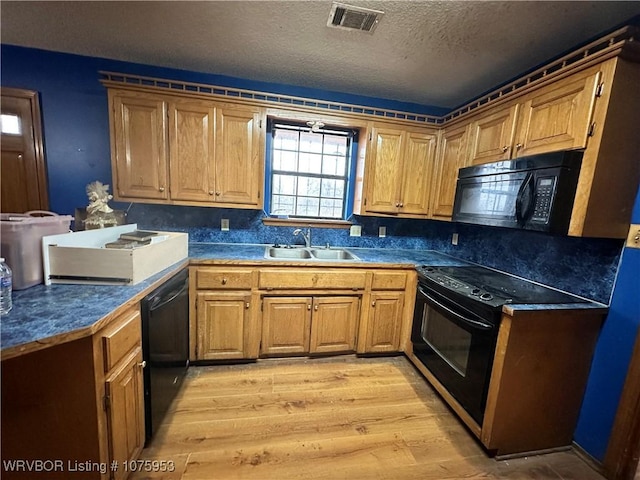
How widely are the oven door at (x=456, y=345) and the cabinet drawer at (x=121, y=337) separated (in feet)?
6.04

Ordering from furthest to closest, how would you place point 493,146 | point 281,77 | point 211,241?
point 211,241
point 281,77
point 493,146

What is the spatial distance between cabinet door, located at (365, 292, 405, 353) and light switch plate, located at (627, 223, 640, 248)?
1.42m

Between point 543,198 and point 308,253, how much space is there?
1.83 m

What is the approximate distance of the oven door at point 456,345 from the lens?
5.05 feet

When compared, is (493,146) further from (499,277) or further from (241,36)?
(241,36)

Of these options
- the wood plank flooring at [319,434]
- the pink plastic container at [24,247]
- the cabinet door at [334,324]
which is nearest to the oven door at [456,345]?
the wood plank flooring at [319,434]

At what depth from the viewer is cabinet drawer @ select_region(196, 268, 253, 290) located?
2045 millimetres

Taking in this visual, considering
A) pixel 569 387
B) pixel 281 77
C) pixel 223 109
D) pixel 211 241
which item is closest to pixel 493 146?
pixel 569 387

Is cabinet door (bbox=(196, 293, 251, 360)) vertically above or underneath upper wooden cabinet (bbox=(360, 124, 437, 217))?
underneath

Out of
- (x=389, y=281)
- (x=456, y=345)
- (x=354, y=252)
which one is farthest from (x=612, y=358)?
(x=354, y=252)

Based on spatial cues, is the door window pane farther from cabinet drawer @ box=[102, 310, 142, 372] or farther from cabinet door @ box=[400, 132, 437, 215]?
cabinet door @ box=[400, 132, 437, 215]

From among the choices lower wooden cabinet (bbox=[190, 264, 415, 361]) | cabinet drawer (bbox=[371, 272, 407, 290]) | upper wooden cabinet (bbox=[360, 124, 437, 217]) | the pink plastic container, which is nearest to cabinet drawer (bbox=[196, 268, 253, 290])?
lower wooden cabinet (bbox=[190, 264, 415, 361])

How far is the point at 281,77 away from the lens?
7.87 ft

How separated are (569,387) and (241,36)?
10.1ft
